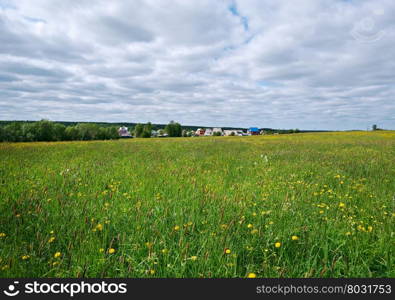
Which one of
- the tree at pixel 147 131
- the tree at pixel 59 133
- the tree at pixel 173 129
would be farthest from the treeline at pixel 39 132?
the tree at pixel 173 129

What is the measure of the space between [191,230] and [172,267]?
2.70 ft

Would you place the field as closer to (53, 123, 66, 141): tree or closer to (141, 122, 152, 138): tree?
(53, 123, 66, 141): tree

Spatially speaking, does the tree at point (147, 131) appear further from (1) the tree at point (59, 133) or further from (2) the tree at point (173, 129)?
(1) the tree at point (59, 133)

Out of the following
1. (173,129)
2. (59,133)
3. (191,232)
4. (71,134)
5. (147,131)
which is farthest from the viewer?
(173,129)

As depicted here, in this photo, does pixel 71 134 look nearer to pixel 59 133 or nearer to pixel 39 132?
pixel 59 133

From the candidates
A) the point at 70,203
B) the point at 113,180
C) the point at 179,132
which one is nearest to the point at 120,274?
the point at 70,203

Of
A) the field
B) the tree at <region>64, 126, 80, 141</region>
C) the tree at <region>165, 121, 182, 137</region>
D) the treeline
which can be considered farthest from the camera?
the tree at <region>165, 121, 182, 137</region>

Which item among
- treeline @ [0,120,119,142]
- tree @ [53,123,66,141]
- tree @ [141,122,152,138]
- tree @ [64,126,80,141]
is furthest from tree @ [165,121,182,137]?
tree @ [53,123,66,141]

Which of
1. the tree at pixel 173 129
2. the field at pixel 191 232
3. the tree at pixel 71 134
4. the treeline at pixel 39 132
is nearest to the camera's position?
the field at pixel 191 232

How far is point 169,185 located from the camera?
5.02 m

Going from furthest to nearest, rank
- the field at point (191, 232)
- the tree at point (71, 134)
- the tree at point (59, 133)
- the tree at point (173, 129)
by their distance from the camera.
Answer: the tree at point (173, 129)
the tree at point (71, 134)
the tree at point (59, 133)
the field at point (191, 232)

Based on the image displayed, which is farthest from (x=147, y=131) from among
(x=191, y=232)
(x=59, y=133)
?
(x=191, y=232)

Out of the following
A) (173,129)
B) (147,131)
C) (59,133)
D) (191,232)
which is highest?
(173,129)

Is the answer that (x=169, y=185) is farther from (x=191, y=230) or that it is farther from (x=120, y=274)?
(x=120, y=274)
